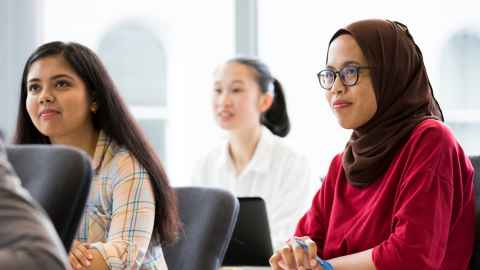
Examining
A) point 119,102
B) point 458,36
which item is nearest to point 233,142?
point 458,36

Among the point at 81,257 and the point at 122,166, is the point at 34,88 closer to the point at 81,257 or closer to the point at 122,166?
the point at 122,166

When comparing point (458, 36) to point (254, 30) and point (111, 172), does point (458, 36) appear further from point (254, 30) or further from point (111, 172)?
point (111, 172)

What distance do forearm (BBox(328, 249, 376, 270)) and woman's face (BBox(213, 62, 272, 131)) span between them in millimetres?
2124

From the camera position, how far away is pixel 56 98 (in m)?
2.18

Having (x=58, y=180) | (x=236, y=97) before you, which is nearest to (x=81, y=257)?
(x=58, y=180)

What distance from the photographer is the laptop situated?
2619 millimetres

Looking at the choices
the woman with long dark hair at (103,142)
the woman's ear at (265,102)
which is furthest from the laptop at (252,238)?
the woman's ear at (265,102)

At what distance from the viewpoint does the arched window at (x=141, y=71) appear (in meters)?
4.55

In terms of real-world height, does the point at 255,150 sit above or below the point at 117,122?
below

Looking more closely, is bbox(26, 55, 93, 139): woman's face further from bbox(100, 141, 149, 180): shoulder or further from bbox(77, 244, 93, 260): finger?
bbox(77, 244, 93, 260): finger

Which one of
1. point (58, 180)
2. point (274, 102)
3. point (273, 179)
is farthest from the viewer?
point (274, 102)

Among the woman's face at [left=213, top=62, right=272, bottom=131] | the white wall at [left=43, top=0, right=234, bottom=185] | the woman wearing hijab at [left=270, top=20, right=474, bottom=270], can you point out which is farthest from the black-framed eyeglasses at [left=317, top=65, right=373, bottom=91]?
the white wall at [left=43, top=0, right=234, bottom=185]

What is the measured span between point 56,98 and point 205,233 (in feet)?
1.77

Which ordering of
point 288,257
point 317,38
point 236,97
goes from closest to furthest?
point 288,257, point 236,97, point 317,38
